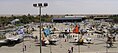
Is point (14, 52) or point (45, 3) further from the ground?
point (45, 3)

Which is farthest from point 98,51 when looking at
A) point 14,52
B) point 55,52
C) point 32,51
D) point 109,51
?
point 14,52

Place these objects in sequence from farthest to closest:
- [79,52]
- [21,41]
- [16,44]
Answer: [21,41]
[16,44]
[79,52]

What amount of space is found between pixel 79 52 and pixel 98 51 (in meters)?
4.04

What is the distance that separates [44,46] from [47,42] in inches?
84.0

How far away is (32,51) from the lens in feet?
167

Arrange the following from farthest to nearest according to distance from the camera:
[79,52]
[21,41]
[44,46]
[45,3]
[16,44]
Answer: [21,41] < [16,44] < [44,46] < [79,52] < [45,3]

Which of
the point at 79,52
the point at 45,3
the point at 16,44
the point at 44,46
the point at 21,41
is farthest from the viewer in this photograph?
the point at 21,41

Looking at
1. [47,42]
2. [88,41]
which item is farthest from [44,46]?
[88,41]

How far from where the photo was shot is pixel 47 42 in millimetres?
60500

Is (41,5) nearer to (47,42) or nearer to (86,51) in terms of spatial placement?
(86,51)

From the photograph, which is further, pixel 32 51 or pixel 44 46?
pixel 44 46

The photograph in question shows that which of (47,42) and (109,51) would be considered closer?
(109,51)

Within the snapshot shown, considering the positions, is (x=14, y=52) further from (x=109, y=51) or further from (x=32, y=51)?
(x=109, y=51)

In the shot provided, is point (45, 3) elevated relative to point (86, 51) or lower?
elevated
